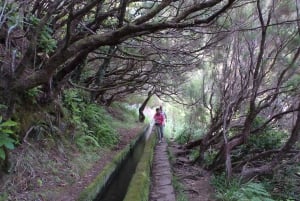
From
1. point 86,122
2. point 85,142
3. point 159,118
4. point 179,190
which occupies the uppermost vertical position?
point 159,118

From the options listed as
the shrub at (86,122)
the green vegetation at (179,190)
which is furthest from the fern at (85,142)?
the green vegetation at (179,190)

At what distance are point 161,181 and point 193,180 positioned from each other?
141cm

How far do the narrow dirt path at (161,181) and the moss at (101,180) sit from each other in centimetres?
133

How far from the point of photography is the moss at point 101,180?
26.2 ft

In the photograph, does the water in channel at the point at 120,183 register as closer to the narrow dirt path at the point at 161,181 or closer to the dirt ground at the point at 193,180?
the narrow dirt path at the point at 161,181

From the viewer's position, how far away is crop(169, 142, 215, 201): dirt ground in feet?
30.7

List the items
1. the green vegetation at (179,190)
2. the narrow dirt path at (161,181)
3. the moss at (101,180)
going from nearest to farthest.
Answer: the moss at (101,180) → the narrow dirt path at (161,181) → the green vegetation at (179,190)

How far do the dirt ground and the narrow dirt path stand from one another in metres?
0.45

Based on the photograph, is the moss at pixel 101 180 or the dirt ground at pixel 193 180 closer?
the moss at pixel 101 180

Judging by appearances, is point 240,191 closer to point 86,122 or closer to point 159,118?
point 86,122

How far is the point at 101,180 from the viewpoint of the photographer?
9.62 m

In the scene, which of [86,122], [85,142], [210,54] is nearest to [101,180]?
[85,142]

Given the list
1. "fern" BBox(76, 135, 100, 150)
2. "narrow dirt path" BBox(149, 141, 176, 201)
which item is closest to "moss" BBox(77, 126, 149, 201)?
"fern" BBox(76, 135, 100, 150)

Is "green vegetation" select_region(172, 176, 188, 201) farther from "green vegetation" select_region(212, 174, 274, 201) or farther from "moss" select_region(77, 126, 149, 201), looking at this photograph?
"moss" select_region(77, 126, 149, 201)
